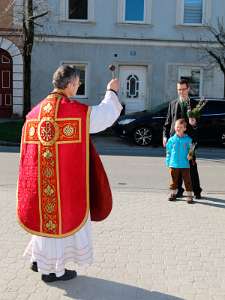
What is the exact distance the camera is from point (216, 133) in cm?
1723

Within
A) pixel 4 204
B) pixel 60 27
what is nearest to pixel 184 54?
pixel 60 27

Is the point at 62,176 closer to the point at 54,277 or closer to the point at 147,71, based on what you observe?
the point at 54,277

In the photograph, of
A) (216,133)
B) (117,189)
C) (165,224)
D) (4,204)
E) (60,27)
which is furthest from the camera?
(60,27)

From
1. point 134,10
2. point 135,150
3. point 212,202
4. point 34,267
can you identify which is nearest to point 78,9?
point 134,10

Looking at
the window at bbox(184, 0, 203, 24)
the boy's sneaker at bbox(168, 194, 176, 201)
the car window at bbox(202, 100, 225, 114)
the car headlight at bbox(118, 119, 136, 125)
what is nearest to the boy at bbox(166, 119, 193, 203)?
the boy's sneaker at bbox(168, 194, 176, 201)

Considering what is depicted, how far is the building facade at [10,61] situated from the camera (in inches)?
906

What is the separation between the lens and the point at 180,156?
8430 mm

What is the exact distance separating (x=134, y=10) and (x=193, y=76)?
3730mm

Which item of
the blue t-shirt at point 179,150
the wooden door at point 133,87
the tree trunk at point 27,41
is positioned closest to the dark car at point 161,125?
the tree trunk at point 27,41

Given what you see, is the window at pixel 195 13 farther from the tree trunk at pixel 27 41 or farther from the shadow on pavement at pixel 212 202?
the shadow on pavement at pixel 212 202

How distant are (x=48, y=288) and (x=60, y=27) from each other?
63.7 ft

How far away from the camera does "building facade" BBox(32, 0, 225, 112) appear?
23.1 meters

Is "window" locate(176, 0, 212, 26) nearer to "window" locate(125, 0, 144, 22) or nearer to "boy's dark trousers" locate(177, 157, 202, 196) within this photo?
"window" locate(125, 0, 144, 22)

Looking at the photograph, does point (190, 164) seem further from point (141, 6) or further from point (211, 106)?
point (141, 6)
